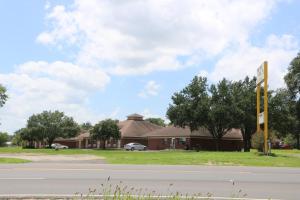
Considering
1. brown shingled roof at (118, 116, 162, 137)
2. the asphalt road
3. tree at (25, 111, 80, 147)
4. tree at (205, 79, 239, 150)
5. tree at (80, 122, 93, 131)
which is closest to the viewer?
the asphalt road

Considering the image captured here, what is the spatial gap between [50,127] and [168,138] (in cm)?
3000

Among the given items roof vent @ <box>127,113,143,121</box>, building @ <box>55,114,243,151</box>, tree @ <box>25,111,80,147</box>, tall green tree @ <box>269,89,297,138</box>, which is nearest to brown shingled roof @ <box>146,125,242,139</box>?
building @ <box>55,114,243,151</box>

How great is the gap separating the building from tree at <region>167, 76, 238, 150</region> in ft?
18.0

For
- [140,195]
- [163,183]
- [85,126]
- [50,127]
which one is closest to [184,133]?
[50,127]

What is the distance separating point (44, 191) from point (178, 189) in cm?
353

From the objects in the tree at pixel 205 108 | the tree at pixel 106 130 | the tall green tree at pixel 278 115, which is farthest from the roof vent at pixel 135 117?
the tall green tree at pixel 278 115

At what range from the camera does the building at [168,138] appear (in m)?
73.3

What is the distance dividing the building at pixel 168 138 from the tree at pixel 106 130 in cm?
560

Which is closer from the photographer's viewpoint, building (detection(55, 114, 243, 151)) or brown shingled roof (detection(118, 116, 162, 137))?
building (detection(55, 114, 243, 151))

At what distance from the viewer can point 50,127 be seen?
96.1 m

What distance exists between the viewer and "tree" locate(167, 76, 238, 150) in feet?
206

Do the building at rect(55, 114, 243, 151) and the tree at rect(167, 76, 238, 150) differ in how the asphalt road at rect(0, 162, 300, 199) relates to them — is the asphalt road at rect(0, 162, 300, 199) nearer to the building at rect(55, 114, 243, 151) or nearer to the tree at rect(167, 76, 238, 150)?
the tree at rect(167, 76, 238, 150)

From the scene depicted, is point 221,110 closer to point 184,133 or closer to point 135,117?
point 184,133

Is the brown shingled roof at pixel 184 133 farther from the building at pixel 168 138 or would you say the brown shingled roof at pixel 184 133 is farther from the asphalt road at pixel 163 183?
the asphalt road at pixel 163 183
